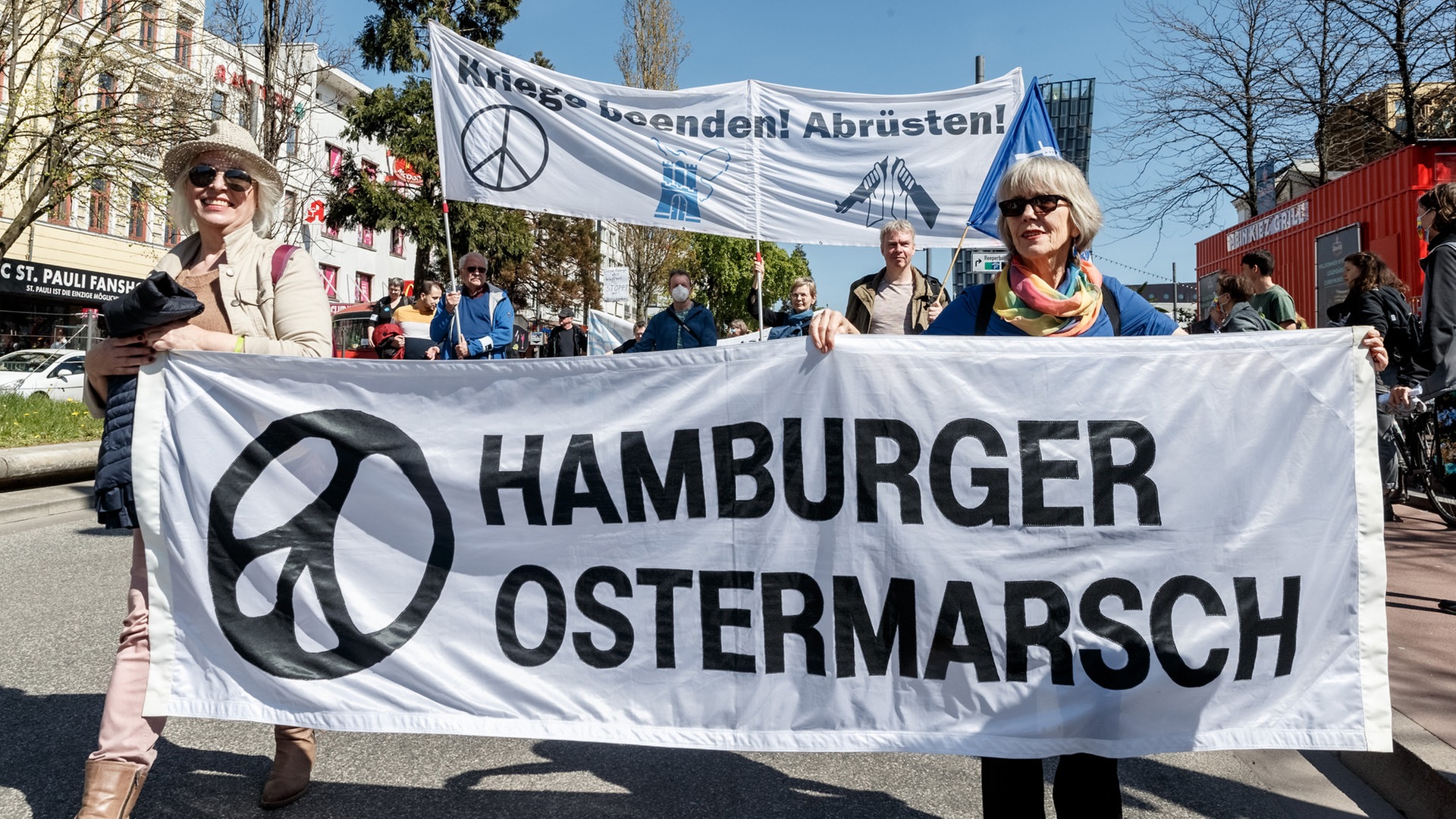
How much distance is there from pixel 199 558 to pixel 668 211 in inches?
184

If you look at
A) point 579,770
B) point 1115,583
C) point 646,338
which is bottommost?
point 579,770

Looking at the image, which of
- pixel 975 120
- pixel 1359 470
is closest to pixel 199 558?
pixel 1359 470

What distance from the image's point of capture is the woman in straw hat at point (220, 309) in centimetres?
277

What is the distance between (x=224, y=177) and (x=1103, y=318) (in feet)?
8.12

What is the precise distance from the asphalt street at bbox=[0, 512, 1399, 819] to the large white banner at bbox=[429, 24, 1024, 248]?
4228 millimetres

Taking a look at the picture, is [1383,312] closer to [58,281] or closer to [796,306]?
[796,306]

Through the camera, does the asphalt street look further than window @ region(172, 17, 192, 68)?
No

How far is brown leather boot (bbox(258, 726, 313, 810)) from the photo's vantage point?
9.73 ft

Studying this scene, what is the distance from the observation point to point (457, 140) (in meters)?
7.16

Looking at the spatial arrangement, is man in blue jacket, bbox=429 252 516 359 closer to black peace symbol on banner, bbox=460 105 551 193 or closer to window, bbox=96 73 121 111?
black peace symbol on banner, bbox=460 105 551 193

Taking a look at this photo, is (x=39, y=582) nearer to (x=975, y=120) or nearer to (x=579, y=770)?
(x=579, y=770)

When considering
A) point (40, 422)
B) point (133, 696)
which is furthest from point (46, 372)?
point (133, 696)

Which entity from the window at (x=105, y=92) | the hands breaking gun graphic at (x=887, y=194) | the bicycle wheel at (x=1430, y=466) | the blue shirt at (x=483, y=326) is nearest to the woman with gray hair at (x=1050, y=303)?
the hands breaking gun graphic at (x=887, y=194)

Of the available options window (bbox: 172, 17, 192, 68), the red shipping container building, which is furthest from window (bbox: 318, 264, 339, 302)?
the red shipping container building
